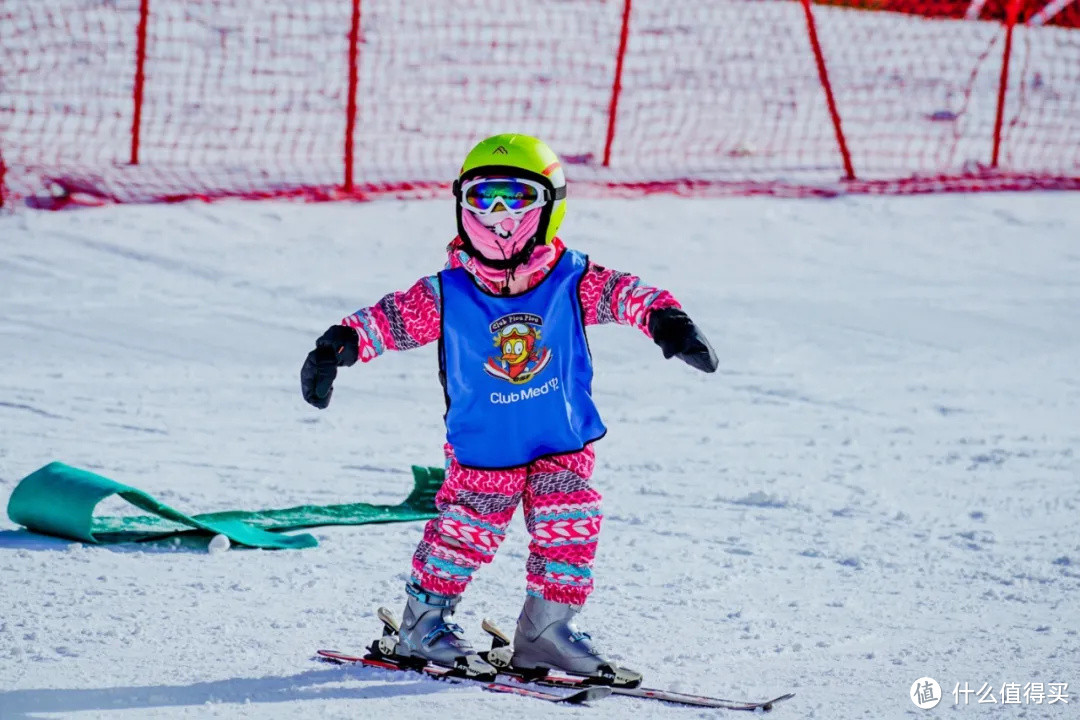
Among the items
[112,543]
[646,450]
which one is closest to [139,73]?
[646,450]

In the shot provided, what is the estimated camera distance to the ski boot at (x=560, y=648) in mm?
3701

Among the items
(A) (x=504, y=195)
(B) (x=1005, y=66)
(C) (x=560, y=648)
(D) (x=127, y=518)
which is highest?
(B) (x=1005, y=66)

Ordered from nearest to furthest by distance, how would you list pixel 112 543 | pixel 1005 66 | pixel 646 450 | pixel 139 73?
pixel 112 543 < pixel 646 450 < pixel 139 73 < pixel 1005 66

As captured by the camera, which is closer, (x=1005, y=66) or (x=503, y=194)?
(x=503, y=194)

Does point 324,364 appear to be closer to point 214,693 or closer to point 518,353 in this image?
point 518,353

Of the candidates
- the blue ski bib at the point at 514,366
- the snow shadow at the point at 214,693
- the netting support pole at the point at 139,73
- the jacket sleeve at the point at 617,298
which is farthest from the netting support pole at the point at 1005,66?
the snow shadow at the point at 214,693

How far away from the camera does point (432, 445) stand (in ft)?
20.8

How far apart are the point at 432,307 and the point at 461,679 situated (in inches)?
34.5

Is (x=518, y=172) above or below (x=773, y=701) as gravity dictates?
above

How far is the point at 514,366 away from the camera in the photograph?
3.64 m

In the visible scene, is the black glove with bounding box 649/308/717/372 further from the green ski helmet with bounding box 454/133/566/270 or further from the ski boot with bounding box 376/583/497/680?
the ski boot with bounding box 376/583/497/680

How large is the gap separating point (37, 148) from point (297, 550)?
6846mm

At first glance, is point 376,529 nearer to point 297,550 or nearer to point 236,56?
point 297,550

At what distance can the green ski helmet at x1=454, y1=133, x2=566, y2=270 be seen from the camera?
365 centimetres
